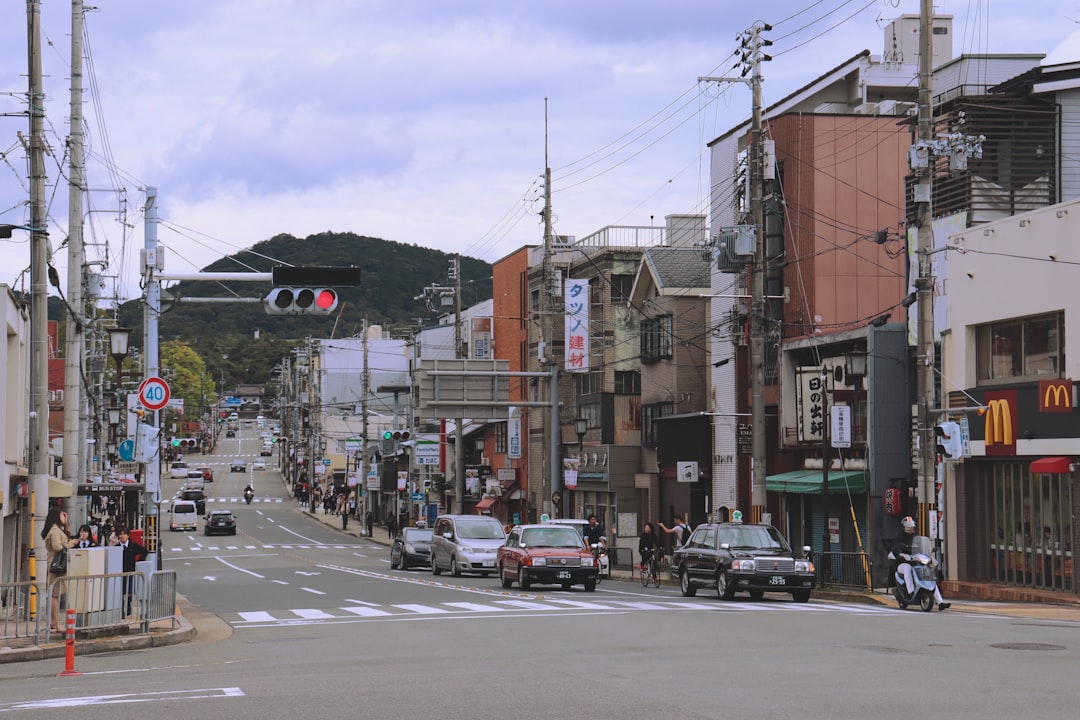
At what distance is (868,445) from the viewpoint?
3678cm

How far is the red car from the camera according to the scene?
32.6m

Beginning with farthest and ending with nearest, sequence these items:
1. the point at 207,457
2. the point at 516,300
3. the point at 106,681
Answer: the point at 207,457
the point at 516,300
the point at 106,681

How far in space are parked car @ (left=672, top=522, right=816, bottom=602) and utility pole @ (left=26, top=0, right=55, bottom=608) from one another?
1369 centimetres

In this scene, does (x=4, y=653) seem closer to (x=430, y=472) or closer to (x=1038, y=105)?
(x=1038, y=105)

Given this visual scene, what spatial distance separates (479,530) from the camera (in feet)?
134

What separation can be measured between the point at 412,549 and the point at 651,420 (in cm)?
1211

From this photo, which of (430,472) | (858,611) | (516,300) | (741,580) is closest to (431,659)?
(858,611)

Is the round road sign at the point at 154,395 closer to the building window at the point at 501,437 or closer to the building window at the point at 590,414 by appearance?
the building window at the point at 590,414

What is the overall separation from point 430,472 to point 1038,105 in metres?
58.1

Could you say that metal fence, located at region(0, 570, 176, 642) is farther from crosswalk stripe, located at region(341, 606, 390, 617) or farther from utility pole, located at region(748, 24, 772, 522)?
utility pole, located at region(748, 24, 772, 522)

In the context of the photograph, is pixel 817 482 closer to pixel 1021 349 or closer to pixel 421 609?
pixel 1021 349

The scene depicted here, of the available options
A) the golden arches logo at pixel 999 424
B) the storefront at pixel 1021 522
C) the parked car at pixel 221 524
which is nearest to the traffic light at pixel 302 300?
the storefront at pixel 1021 522

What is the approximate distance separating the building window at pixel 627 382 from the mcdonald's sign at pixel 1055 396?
29719mm

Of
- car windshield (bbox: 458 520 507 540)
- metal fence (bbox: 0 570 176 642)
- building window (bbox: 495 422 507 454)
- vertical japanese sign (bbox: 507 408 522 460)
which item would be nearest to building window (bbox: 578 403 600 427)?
vertical japanese sign (bbox: 507 408 522 460)
